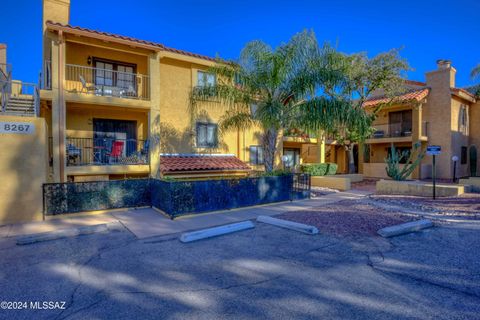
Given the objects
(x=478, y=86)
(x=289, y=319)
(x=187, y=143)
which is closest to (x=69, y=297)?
(x=289, y=319)

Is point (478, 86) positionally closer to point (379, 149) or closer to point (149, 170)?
point (379, 149)

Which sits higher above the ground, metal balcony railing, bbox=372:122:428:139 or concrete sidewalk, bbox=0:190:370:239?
metal balcony railing, bbox=372:122:428:139

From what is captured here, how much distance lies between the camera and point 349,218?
8.83 meters

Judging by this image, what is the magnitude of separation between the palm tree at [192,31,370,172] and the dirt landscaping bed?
3.25 m

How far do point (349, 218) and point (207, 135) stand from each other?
997cm

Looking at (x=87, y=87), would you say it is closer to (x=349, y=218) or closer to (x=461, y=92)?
(x=349, y=218)

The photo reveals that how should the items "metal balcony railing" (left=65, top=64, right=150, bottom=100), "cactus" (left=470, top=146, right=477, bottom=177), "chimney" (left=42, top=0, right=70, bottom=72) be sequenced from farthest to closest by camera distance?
"cactus" (left=470, top=146, right=477, bottom=177) < "chimney" (left=42, top=0, right=70, bottom=72) < "metal balcony railing" (left=65, top=64, right=150, bottom=100)

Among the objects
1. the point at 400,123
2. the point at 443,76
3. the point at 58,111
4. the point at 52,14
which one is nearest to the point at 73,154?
the point at 58,111

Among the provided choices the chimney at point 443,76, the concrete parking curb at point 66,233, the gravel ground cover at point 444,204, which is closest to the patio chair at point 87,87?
the concrete parking curb at point 66,233

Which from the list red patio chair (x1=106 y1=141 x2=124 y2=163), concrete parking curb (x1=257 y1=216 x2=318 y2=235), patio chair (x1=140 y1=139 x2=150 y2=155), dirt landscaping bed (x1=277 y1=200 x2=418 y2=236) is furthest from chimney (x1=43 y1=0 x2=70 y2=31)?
dirt landscaping bed (x1=277 y1=200 x2=418 y2=236)

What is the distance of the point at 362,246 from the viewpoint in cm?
625

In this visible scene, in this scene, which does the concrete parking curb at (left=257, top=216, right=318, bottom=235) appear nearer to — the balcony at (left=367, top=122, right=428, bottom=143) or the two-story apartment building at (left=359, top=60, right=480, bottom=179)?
the two-story apartment building at (left=359, top=60, right=480, bottom=179)

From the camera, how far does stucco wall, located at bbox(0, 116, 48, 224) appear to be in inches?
329

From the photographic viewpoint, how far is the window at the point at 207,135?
16.2 metres
